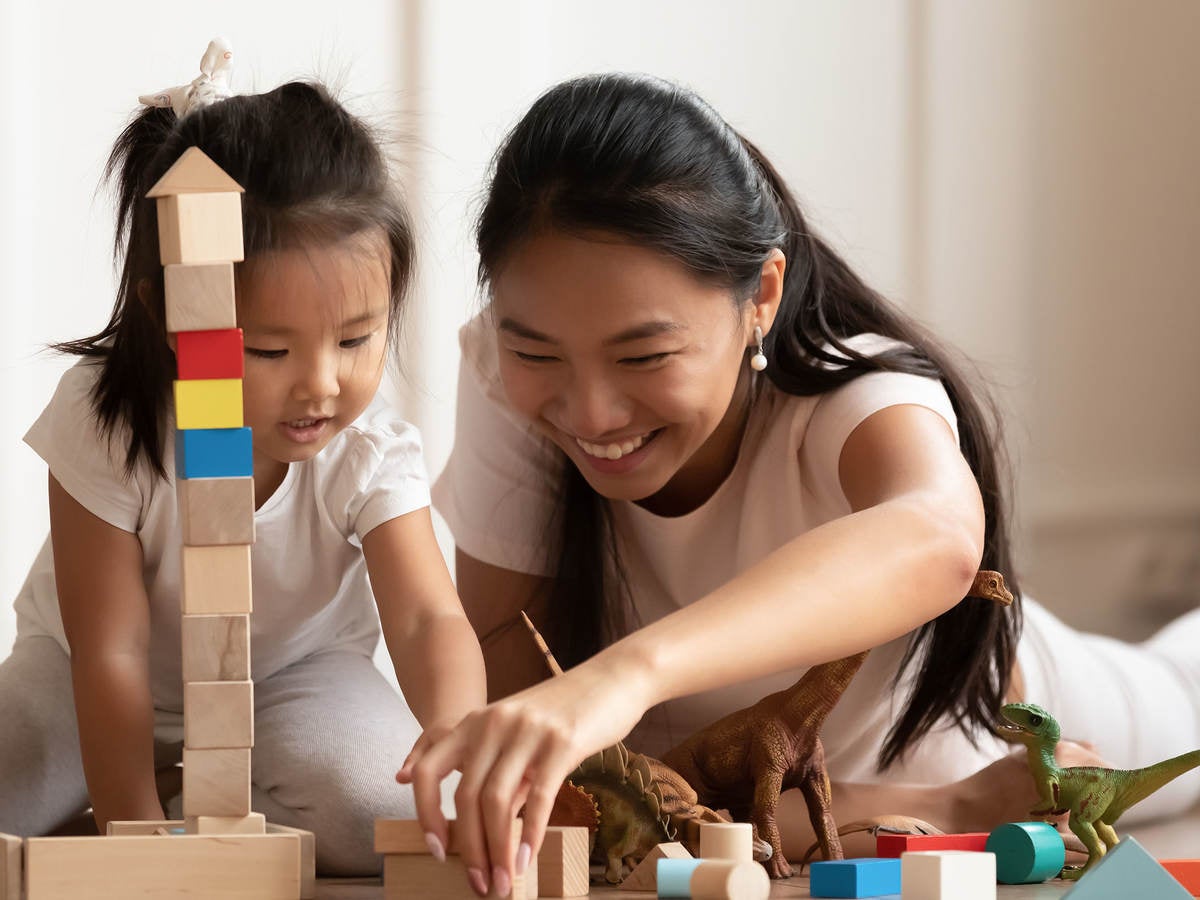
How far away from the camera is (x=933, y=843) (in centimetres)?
96

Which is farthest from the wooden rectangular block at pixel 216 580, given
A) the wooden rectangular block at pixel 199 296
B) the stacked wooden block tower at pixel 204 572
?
the wooden rectangular block at pixel 199 296

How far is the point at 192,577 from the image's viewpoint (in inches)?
31.2

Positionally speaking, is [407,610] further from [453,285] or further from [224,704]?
[453,285]

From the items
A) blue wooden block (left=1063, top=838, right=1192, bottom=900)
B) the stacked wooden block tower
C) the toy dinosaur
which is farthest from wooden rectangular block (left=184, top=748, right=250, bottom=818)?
blue wooden block (left=1063, top=838, right=1192, bottom=900)

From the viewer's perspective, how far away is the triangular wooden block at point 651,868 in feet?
2.91

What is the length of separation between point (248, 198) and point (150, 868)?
481 mm

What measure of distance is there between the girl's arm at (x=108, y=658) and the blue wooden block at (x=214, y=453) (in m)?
0.35

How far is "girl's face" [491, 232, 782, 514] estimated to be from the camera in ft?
3.60

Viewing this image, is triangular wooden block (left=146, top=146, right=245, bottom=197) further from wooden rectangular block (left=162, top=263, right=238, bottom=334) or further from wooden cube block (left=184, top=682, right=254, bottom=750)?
wooden cube block (left=184, top=682, right=254, bottom=750)

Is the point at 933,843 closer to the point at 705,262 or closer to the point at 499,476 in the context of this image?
the point at 705,262

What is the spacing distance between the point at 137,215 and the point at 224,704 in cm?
44

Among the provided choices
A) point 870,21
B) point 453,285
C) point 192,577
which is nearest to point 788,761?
point 192,577

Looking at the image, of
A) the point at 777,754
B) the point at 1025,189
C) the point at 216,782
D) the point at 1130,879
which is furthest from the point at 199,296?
the point at 1025,189

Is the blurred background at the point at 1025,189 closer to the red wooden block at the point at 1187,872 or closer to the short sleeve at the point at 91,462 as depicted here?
the short sleeve at the point at 91,462
